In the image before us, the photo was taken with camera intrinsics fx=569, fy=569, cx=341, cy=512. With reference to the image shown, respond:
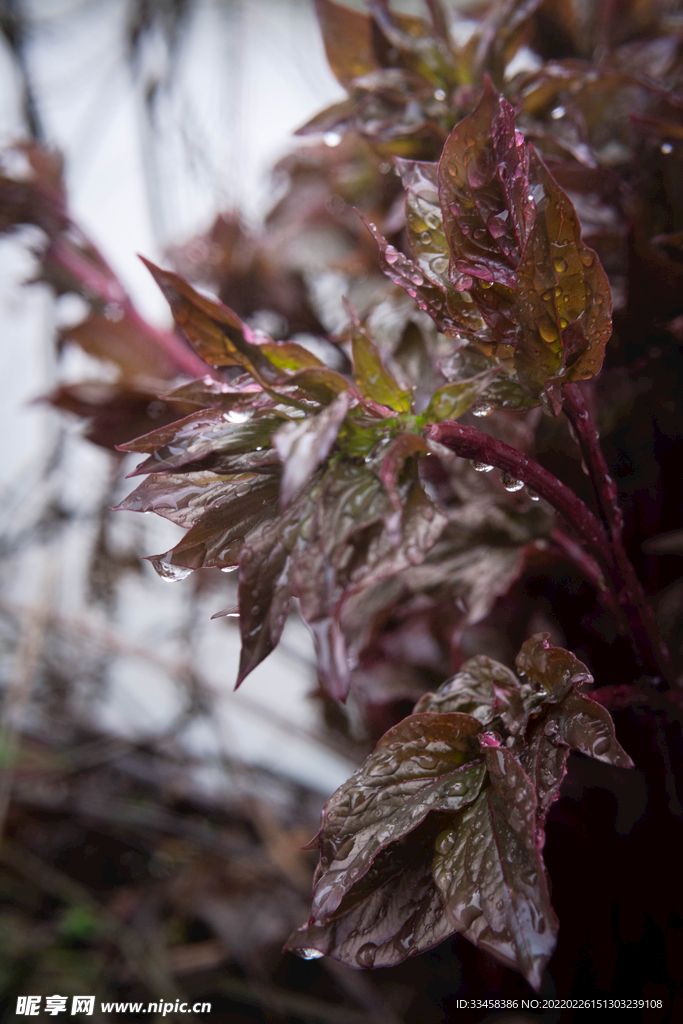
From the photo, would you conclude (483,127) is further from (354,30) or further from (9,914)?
(9,914)

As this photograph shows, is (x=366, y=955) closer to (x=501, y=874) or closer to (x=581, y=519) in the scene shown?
(x=501, y=874)

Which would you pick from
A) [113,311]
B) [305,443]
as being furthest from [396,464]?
[113,311]

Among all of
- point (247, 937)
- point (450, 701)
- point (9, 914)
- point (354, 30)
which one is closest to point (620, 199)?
point (354, 30)

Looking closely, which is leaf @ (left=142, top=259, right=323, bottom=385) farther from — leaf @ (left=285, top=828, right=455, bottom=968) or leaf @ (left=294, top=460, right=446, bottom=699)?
leaf @ (left=285, top=828, right=455, bottom=968)

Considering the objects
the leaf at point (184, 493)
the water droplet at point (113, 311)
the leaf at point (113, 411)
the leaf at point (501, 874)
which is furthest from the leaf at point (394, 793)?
the water droplet at point (113, 311)

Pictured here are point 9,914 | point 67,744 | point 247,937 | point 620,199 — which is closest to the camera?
point 620,199

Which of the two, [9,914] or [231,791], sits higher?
[231,791]

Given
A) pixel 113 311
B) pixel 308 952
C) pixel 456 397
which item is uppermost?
pixel 113 311
